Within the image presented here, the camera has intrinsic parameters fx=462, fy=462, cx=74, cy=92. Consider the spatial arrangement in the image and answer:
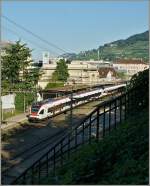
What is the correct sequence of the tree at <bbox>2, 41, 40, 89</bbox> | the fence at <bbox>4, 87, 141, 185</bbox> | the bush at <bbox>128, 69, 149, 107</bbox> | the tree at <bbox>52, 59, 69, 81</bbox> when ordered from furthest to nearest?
the tree at <bbox>52, 59, 69, 81</bbox> → the tree at <bbox>2, 41, 40, 89</bbox> → the bush at <bbox>128, 69, 149, 107</bbox> → the fence at <bbox>4, 87, 141, 185</bbox>

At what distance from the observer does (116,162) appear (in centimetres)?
643

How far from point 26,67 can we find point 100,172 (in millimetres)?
43827

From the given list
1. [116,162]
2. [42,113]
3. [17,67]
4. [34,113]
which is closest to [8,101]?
[34,113]

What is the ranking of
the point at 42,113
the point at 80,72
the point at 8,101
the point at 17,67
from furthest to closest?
the point at 80,72 < the point at 17,67 < the point at 8,101 < the point at 42,113

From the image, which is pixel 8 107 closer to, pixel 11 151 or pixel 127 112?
pixel 11 151

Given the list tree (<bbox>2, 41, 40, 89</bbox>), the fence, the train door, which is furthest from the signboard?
the fence

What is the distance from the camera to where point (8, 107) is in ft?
137

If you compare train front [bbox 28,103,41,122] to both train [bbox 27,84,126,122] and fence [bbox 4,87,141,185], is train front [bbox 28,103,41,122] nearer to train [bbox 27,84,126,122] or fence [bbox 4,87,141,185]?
train [bbox 27,84,126,122]

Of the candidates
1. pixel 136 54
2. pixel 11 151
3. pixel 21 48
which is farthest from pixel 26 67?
pixel 136 54

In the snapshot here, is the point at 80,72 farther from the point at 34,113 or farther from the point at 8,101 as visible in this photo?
the point at 34,113

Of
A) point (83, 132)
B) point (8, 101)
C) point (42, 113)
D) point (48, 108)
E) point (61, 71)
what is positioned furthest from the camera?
point (61, 71)

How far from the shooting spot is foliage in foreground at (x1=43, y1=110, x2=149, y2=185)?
550cm

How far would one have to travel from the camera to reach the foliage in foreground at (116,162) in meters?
5.50

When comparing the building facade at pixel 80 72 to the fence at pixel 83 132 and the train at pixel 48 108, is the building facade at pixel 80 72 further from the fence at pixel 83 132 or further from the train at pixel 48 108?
the fence at pixel 83 132
